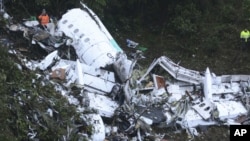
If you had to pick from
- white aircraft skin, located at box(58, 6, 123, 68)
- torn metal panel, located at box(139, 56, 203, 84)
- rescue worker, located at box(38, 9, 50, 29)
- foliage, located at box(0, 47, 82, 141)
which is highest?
rescue worker, located at box(38, 9, 50, 29)

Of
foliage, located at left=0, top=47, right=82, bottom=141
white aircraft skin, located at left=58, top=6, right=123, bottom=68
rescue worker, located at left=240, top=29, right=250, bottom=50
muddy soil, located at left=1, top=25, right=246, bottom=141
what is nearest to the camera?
foliage, located at left=0, top=47, right=82, bottom=141

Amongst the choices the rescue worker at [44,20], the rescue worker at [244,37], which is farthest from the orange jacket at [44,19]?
the rescue worker at [244,37]

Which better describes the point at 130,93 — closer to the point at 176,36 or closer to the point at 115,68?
the point at 115,68

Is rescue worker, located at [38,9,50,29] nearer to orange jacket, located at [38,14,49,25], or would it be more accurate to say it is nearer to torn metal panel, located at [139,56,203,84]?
orange jacket, located at [38,14,49,25]

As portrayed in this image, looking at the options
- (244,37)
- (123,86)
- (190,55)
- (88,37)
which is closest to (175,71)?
(123,86)

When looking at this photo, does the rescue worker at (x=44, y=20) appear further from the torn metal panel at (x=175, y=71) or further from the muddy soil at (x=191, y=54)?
the torn metal panel at (x=175, y=71)

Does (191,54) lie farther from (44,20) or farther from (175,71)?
(44,20)

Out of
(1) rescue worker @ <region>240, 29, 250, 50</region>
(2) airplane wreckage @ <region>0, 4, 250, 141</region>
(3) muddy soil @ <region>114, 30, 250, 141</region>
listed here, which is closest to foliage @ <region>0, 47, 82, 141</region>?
(2) airplane wreckage @ <region>0, 4, 250, 141</region>

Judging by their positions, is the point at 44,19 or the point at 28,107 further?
the point at 44,19

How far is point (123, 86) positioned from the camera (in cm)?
1107

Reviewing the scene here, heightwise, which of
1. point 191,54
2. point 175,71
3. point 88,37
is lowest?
point 175,71

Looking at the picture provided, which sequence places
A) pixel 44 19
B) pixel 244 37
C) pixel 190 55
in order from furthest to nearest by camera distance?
1. pixel 244 37
2. pixel 190 55
3. pixel 44 19

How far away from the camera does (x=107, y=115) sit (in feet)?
34.1

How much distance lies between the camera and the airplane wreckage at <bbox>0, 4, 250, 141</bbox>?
1039 cm
